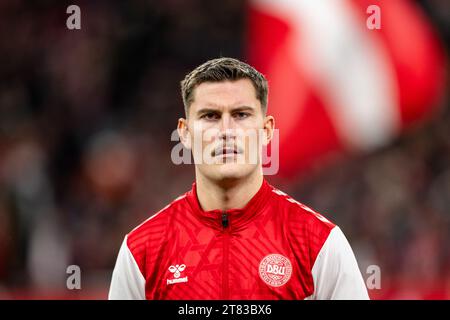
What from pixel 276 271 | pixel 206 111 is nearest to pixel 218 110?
pixel 206 111

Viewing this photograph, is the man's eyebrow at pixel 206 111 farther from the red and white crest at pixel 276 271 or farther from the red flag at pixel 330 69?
the red flag at pixel 330 69

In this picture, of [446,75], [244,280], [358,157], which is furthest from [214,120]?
[446,75]

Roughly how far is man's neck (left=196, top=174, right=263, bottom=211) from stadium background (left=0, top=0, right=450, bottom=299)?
11.3 ft

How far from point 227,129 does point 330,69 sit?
4.88 meters

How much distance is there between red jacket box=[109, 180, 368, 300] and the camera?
3234 mm

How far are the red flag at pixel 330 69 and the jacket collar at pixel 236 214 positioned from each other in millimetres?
4319

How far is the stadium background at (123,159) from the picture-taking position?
756cm

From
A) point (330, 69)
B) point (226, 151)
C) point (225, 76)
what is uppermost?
point (330, 69)

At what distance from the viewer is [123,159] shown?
8688 mm

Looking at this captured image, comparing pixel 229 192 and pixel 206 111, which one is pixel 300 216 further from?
pixel 206 111

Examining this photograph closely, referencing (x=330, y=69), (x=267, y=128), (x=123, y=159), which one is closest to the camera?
(x=267, y=128)

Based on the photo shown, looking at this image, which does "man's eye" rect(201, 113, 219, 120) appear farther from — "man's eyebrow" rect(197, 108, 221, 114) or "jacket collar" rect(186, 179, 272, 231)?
"jacket collar" rect(186, 179, 272, 231)

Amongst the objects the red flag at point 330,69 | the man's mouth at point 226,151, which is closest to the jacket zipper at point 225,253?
the man's mouth at point 226,151

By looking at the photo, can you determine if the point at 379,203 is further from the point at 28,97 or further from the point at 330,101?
the point at 28,97
